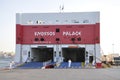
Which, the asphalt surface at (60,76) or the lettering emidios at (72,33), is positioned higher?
the lettering emidios at (72,33)

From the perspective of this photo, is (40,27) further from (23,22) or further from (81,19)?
(81,19)

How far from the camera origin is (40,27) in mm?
43875

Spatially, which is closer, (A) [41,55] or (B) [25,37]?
(B) [25,37]

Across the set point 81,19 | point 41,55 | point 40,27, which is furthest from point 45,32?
point 41,55

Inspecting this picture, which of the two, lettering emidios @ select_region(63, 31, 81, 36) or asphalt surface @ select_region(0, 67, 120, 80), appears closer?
asphalt surface @ select_region(0, 67, 120, 80)

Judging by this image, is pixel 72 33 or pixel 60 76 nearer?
pixel 60 76

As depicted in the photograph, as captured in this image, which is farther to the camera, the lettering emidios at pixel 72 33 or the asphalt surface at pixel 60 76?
the lettering emidios at pixel 72 33

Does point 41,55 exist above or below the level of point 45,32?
below

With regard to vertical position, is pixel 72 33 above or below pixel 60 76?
above

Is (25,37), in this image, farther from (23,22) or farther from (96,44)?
(96,44)

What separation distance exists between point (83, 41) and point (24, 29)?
845 centimetres

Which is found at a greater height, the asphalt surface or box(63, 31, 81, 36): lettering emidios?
box(63, 31, 81, 36): lettering emidios

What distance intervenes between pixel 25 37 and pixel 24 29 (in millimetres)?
1141

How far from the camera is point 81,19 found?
43969 millimetres
